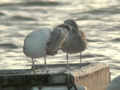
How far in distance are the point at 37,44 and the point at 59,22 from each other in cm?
1436

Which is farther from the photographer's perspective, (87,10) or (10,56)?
(87,10)

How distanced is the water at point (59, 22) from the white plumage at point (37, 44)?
5.79m

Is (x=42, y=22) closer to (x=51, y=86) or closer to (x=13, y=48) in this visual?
(x=13, y=48)

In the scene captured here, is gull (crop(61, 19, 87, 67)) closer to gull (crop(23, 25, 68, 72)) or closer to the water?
gull (crop(23, 25, 68, 72))

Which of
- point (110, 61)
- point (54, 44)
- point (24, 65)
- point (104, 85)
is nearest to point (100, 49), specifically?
point (110, 61)

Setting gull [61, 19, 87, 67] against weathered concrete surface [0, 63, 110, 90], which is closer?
weathered concrete surface [0, 63, 110, 90]

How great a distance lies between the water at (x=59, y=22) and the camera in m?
22.5

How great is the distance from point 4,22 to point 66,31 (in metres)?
15.0

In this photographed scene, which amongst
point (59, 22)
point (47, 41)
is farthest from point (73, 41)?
point (59, 22)

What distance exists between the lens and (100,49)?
24.2 m

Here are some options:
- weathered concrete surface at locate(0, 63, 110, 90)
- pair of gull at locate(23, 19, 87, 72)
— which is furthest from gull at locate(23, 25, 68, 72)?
weathered concrete surface at locate(0, 63, 110, 90)

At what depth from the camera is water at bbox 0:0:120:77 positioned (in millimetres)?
22453

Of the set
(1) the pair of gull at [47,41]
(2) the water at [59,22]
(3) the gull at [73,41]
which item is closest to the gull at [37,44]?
(1) the pair of gull at [47,41]

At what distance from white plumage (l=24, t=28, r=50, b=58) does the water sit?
19.0ft
